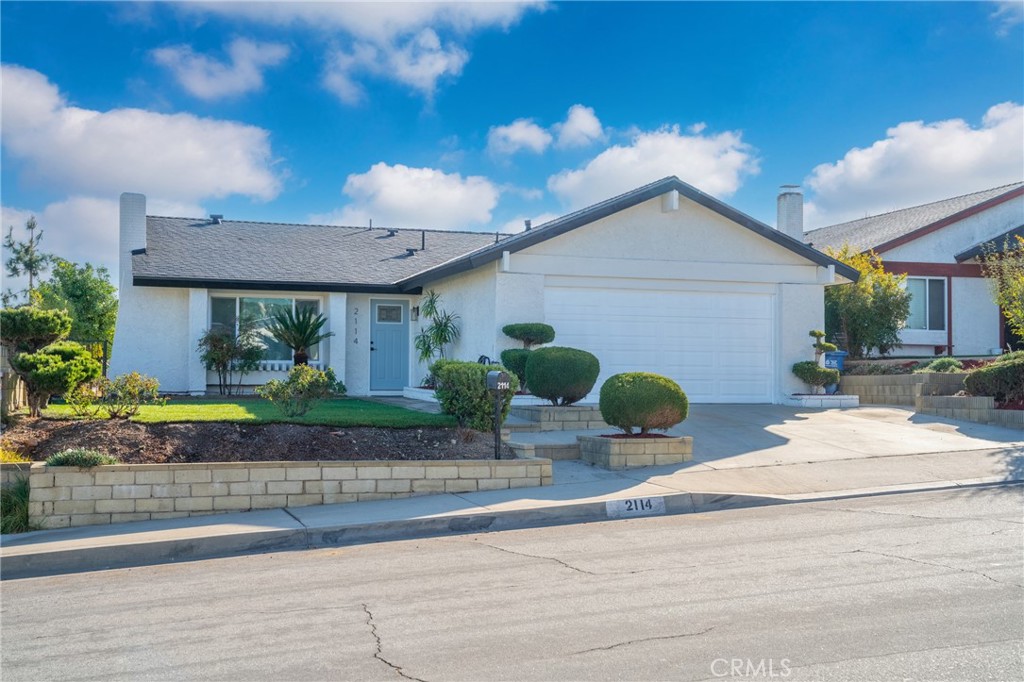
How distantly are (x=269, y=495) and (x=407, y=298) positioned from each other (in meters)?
11.9

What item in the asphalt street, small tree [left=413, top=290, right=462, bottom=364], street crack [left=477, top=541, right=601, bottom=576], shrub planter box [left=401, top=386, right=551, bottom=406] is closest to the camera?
the asphalt street

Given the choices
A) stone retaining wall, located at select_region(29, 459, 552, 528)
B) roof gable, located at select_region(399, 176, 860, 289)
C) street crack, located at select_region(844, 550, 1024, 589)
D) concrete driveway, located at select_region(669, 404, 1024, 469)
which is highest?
roof gable, located at select_region(399, 176, 860, 289)

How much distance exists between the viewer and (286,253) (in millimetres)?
21859

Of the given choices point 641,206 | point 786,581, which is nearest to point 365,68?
point 641,206

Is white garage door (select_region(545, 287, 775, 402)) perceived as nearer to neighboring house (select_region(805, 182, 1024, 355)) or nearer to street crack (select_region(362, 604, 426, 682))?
neighboring house (select_region(805, 182, 1024, 355))

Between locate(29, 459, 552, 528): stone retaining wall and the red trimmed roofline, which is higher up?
the red trimmed roofline

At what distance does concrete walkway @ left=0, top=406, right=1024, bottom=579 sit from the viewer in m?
8.23

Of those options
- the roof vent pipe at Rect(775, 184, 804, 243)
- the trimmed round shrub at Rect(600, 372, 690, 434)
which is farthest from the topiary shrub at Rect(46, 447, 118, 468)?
the roof vent pipe at Rect(775, 184, 804, 243)

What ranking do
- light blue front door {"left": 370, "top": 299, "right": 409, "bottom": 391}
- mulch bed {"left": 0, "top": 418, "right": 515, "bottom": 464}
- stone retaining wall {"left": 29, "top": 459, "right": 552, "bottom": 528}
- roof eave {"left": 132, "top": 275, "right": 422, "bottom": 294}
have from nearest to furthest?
1. stone retaining wall {"left": 29, "top": 459, "right": 552, "bottom": 528}
2. mulch bed {"left": 0, "top": 418, "right": 515, "bottom": 464}
3. roof eave {"left": 132, "top": 275, "right": 422, "bottom": 294}
4. light blue front door {"left": 370, "top": 299, "right": 409, "bottom": 391}

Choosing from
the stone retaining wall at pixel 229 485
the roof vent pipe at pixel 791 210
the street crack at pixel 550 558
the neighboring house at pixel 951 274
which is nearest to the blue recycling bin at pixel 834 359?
the roof vent pipe at pixel 791 210

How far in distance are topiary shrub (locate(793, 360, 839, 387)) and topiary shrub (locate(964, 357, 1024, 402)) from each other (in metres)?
2.78

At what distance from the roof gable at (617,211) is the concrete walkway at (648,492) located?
4008 millimetres

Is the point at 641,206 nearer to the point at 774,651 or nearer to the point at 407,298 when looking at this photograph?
the point at 407,298

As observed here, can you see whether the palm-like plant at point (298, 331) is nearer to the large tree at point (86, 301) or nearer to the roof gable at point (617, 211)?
the roof gable at point (617, 211)
